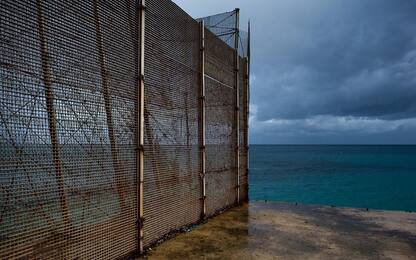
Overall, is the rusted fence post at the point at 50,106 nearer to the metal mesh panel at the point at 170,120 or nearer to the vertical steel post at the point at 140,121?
the vertical steel post at the point at 140,121

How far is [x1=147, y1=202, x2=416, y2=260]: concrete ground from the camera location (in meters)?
4.97

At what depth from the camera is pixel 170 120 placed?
18.8ft

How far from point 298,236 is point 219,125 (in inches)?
121

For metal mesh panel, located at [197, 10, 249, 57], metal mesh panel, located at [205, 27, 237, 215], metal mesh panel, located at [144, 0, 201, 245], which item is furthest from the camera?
metal mesh panel, located at [197, 10, 249, 57]

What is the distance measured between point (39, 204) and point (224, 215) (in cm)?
488

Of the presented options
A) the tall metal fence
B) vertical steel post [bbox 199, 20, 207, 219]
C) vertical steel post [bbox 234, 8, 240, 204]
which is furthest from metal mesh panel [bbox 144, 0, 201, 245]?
vertical steel post [bbox 234, 8, 240, 204]

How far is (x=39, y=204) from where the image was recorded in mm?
3301

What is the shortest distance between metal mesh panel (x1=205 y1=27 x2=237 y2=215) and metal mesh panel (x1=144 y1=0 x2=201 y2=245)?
0.58m

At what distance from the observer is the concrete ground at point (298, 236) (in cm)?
497

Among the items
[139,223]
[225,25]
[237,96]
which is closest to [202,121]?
[237,96]

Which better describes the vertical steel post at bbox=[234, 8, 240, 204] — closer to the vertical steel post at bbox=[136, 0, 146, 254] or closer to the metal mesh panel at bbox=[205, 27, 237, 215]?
Answer: the metal mesh panel at bbox=[205, 27, 237, 215]

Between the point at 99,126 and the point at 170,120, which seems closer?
the point at 99,126

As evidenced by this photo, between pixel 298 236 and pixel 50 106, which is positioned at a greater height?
pixel 50 106

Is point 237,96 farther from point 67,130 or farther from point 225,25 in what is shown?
point 67,130
